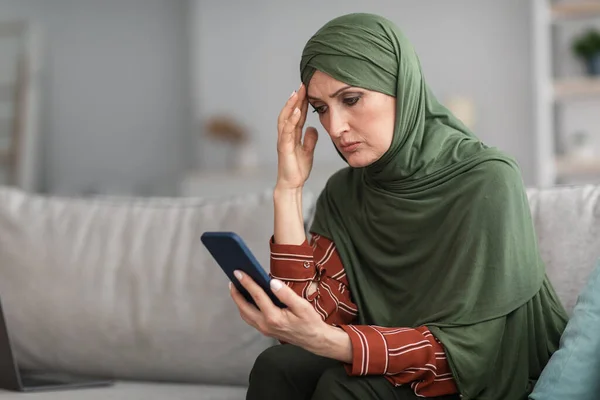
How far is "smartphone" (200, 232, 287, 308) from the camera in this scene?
4.90 feet

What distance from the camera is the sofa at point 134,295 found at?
214 cm

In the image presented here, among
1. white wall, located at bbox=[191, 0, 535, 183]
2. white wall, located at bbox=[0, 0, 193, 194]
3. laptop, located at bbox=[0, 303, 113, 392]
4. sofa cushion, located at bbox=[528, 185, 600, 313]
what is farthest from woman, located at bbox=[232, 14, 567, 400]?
white wall, located at bbox=[0, 0, 193, 194]

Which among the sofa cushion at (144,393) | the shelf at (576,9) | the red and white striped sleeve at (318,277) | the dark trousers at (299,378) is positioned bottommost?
the sofa cushion at (144,393)

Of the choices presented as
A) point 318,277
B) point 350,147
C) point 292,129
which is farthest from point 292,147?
point 318,277

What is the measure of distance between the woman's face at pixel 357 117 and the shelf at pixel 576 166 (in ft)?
12.0

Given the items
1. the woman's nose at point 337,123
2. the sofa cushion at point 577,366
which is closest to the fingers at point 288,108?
the woman's nose at point 337,123

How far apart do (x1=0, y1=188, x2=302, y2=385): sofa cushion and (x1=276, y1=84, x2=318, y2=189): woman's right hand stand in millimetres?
301

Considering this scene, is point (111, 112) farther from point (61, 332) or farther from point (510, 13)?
point (61, 332)

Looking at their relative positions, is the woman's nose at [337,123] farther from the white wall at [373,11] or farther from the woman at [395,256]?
the white wall at [373,11]

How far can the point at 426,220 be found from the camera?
1761 millimetres

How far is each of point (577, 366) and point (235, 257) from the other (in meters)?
0.62

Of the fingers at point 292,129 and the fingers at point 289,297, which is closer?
the fingers at point 289,297

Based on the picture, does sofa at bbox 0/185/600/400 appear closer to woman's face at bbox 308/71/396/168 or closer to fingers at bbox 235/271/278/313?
woman's face at bbox 308/71/396/168

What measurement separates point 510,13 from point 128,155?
293 centimetres
